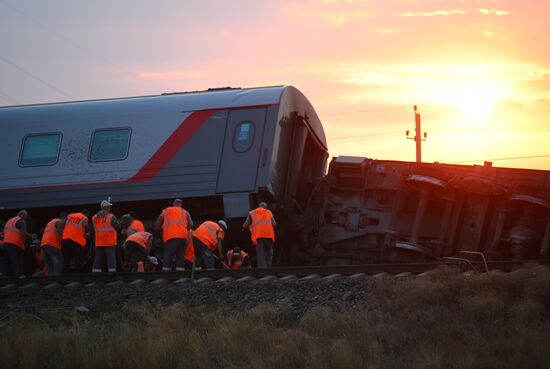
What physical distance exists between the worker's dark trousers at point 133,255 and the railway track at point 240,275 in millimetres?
1547

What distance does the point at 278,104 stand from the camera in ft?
50.2

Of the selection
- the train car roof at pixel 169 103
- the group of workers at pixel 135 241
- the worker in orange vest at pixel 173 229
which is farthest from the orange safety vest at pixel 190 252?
the train car roof at pixel 169 103

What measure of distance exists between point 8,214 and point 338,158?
6.74 metres

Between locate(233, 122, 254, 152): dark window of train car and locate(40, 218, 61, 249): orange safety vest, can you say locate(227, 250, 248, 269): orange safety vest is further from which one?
locate(40, 218, 61, 249): orange safety vest

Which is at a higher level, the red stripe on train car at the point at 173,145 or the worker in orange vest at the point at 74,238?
the red stripe on train car at the point at 173,145

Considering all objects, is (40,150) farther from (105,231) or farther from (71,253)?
(105,231)

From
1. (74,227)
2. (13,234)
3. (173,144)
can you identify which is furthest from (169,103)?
(13,234)

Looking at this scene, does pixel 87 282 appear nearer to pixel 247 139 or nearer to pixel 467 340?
pixel 247 139

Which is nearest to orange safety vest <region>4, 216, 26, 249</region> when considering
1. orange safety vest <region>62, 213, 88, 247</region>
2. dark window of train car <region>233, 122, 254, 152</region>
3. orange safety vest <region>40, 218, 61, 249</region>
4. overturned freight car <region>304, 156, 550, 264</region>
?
orange safety vest <region>40, 218, 61, 249</region>

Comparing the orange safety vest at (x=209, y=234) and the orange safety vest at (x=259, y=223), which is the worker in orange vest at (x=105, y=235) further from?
the orange safety vest at (x=259, y=223)

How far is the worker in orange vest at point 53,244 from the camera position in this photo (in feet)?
49.5

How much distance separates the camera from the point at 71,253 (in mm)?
15562

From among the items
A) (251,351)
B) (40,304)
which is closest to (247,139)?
(40,304)

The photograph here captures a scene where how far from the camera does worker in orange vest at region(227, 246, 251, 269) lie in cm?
1532
